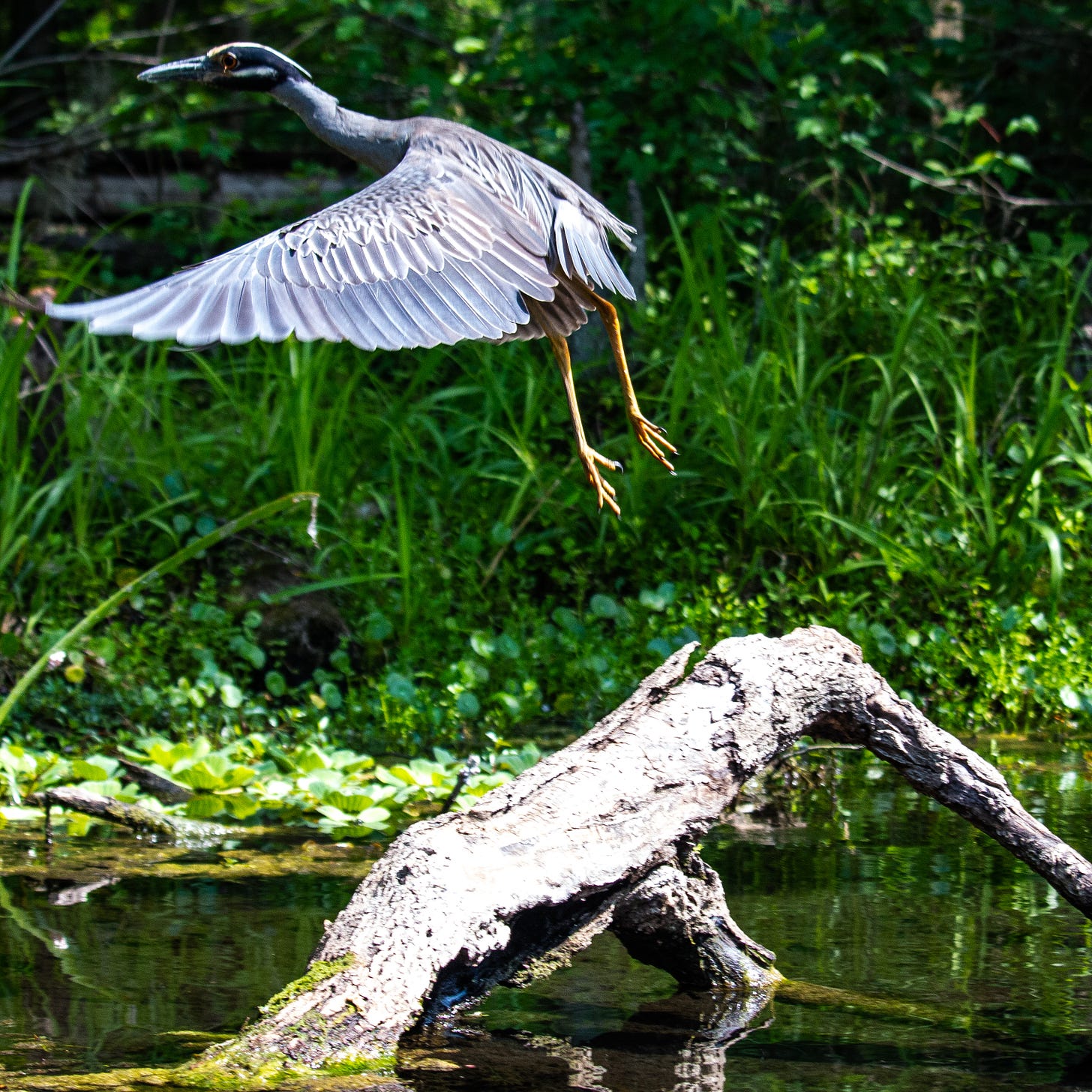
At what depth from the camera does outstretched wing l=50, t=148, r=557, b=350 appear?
2.65 m

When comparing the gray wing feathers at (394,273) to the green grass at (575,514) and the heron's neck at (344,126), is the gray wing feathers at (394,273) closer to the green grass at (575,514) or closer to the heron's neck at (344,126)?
the heron's neck at (344,126)

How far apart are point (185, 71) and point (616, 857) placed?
101 inches

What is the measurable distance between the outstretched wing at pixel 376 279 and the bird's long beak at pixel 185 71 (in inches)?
28.5

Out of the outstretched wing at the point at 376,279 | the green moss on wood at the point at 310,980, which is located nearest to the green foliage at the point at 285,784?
the outstretched wing at the point at 376,279

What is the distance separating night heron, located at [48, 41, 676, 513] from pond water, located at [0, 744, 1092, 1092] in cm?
113

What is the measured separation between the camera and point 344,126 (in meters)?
4.16

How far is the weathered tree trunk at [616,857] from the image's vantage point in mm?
2291

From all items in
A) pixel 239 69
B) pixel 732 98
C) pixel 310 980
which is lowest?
pixel 310 980

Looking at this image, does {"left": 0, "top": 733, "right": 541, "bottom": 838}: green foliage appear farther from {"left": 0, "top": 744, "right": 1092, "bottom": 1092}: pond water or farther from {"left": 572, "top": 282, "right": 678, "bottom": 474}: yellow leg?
{"left": 572, "top": 282, "right": 678, "bottom": 474}: yellow leg

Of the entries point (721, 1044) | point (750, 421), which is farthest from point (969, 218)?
point (721, 1044)

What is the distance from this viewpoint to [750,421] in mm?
5738

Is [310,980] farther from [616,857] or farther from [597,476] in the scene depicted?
[597,476]

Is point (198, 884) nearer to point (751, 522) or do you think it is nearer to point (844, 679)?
point (844, 679)

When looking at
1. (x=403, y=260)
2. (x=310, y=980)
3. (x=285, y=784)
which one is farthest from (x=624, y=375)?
(x=310, y=980)
